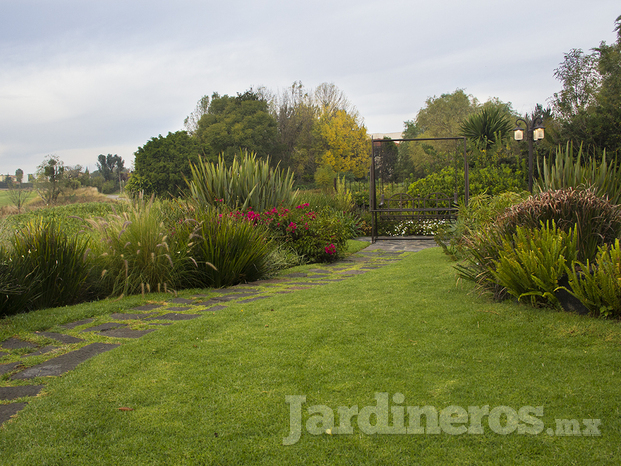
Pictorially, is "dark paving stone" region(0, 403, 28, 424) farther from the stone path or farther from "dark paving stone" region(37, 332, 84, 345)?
"dark paving stone" region(37, 332, 84, 345)

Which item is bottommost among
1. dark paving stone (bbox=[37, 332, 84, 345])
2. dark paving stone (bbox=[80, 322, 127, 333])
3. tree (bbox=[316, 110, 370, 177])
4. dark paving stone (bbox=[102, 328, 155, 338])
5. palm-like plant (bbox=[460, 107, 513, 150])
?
dark paving stone (bbox=[102, 328, 155, 338])

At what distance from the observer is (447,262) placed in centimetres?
693

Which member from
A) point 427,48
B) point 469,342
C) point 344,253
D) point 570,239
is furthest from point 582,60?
point 469,342

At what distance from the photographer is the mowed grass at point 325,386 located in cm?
185

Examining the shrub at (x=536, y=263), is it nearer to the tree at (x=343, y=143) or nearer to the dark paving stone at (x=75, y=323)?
the dark paving stone at (x=75, y=323)

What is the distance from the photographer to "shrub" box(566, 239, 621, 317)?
3.27 m

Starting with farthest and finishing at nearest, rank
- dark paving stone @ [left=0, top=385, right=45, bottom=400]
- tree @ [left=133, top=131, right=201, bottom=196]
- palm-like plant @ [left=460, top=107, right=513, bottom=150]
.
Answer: tree @ [left=133, top=131, right=201, bottom=196], palm-like plant @ [left=460, top=107, right=513, bottom=150], dark paving stone @ [left=0, top=385, right=45, bottom=400]

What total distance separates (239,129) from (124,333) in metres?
35.8

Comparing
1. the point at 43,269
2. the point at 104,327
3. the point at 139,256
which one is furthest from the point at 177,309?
the point at 43,269

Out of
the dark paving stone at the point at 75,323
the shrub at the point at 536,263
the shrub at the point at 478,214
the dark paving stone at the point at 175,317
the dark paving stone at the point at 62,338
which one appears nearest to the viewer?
the dark paving stone at the point at 62,338

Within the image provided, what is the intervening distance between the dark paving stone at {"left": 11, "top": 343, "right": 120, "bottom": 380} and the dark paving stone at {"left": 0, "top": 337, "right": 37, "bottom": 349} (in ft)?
1.44

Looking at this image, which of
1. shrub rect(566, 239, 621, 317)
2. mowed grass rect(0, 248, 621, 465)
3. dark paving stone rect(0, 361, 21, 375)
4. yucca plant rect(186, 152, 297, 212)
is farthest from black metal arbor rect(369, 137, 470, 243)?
dark paving stone rect(0, 361, 21, 375)

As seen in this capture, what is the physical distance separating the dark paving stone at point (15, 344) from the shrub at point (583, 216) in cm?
446

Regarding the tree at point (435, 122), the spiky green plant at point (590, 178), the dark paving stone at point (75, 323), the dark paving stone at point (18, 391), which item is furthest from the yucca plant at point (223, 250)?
the tree at point (435, 122)
